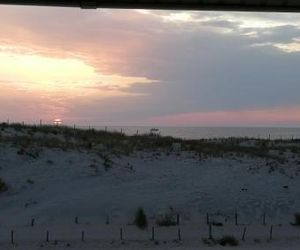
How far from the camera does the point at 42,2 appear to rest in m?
15.4

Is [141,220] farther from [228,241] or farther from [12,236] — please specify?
[12,236]

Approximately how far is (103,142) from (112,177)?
925cm

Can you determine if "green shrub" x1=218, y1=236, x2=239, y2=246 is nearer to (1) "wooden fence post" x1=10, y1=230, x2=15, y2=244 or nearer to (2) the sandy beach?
(2) the sandy beach

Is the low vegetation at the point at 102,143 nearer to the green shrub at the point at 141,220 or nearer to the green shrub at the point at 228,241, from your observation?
the green shrub at the point at 141,220

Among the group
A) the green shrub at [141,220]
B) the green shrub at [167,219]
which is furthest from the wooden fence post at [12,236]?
the green shrub at [167,219]

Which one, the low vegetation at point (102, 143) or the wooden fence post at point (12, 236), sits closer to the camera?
the wooden fence post at point (12, 236)

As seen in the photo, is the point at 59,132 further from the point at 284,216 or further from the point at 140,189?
the point at 284,216

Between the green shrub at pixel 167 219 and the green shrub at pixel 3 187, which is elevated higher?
the green shrub at pixel 3 187

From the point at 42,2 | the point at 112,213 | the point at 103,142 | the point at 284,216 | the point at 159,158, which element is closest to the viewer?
the point at 42,2

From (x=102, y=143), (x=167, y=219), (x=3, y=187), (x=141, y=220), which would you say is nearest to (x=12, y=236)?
(x=141, y=220)

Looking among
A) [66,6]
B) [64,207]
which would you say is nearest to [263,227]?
[64,207]

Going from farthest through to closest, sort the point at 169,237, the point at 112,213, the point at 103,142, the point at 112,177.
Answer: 1. the point at 103,142
2. the point at 112,177
3. the point at 112,213
4. the point at 169,237

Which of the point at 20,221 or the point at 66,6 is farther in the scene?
the point at 20,221

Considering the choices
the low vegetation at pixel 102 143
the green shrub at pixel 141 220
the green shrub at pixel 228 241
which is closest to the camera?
the green shrub at pixel 228 241
